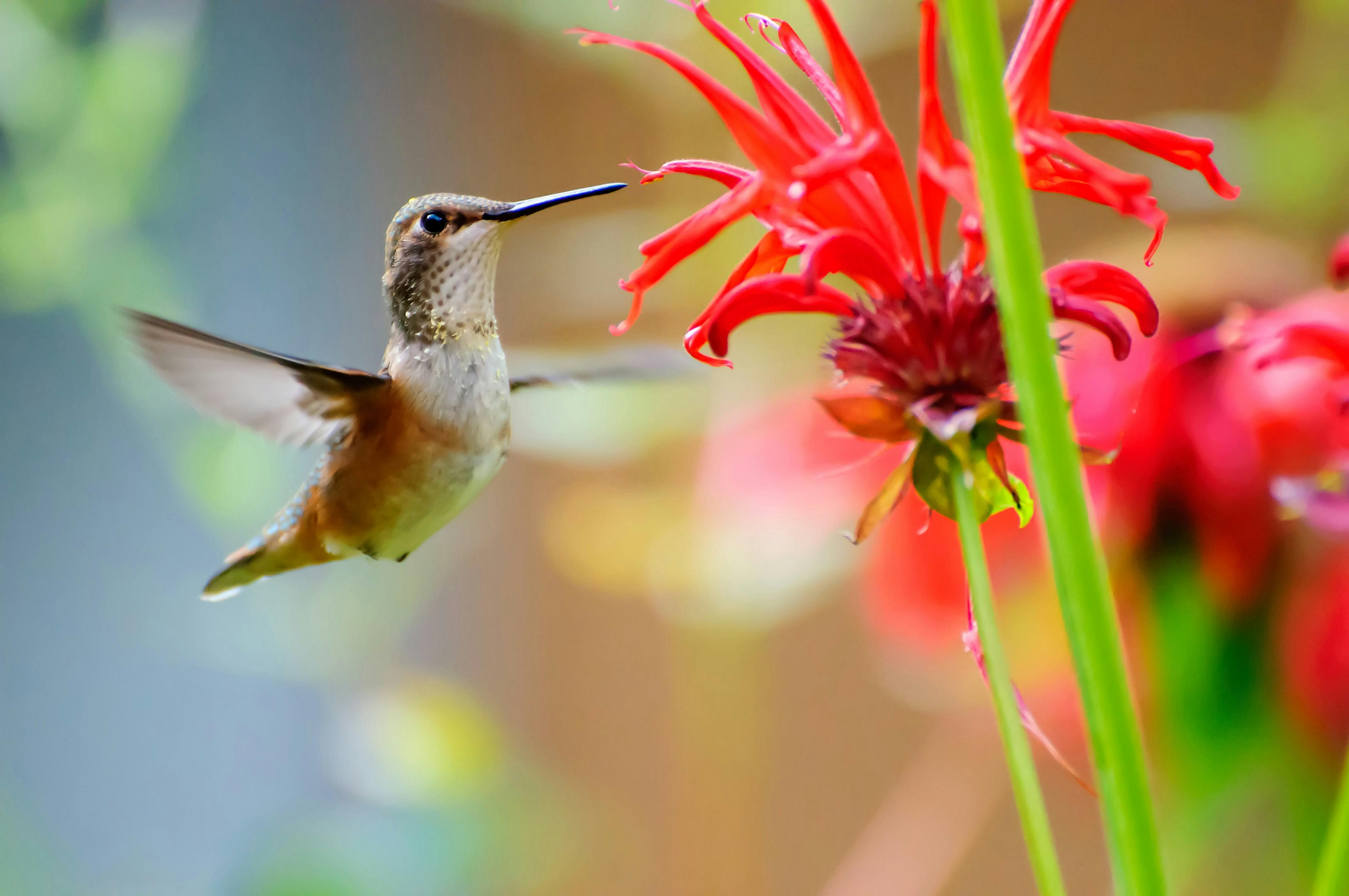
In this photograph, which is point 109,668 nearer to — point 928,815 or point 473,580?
point 473,580

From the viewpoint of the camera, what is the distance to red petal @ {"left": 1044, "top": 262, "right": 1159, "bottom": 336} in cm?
21

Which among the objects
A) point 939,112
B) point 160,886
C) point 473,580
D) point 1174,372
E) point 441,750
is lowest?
point 160,886

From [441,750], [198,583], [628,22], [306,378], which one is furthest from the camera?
[198,583]

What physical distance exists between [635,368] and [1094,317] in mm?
155

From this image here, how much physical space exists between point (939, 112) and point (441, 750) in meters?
0.63

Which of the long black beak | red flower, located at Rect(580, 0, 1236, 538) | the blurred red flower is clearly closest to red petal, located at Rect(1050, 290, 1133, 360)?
red flower, located at Rect(580, 0, 1236, 538)

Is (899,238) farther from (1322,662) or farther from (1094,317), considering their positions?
(1322,662)

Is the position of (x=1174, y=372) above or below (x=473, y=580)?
above

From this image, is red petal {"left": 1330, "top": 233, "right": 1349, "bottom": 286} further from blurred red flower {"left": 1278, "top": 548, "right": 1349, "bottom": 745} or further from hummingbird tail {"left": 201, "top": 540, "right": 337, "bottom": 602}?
hummingbird tail {"left": 201, "top": 540, "right": 337, "bottom": 602}

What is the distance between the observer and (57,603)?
1.01 m

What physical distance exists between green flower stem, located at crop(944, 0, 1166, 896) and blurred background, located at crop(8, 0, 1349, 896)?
0.25 meters

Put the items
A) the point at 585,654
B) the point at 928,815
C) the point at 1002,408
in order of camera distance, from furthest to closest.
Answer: the point at 585,654 < the point at 928,815 < the point at 1002,408

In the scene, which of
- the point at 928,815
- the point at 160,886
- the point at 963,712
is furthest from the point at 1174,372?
the point at 160,886

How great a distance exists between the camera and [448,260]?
1.05 ft
